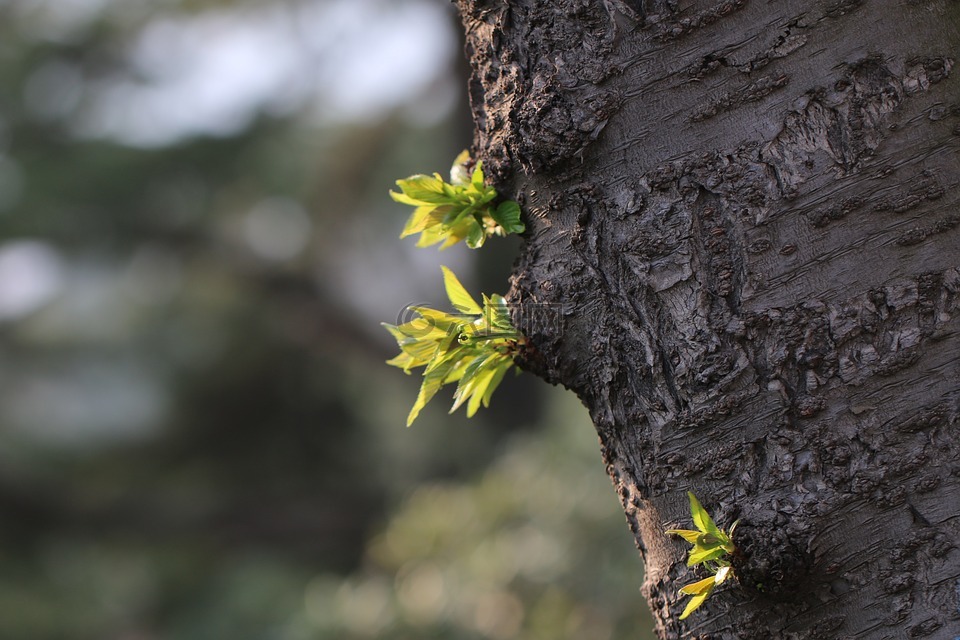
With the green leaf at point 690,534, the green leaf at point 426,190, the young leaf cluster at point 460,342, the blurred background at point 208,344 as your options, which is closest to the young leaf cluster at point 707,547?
the green leaf at point 690,534

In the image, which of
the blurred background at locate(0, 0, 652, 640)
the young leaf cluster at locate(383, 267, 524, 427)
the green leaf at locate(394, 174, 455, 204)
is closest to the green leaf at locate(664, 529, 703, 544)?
the young leaf cluster at locate(383, 267, 524, 427)

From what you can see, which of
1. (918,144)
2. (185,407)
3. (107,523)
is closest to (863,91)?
(918,144)

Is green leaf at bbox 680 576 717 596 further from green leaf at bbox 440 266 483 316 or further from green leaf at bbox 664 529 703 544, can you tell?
green leaf at bbox 440 266 483 316

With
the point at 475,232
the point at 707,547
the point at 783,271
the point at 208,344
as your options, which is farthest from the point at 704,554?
the point at 208,344

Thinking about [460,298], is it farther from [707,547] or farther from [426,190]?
[707,547]

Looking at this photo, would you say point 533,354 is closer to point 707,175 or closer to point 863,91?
point 707,175
